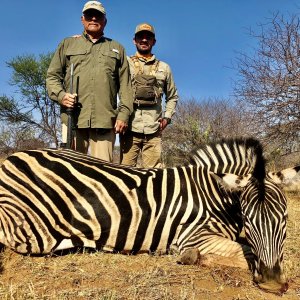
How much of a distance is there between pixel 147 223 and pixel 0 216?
1.15m

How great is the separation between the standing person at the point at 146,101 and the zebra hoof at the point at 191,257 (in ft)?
7.48

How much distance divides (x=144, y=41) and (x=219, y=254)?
3069mm

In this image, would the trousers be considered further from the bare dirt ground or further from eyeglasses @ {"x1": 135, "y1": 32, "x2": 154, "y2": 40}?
the bare dirt ground

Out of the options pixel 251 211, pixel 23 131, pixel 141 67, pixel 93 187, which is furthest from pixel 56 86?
pixel 23 131

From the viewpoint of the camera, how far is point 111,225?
10.1 feet

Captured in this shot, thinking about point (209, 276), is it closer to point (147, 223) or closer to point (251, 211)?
point (251, 211)

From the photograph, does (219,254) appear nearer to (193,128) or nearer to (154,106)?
(154,106)

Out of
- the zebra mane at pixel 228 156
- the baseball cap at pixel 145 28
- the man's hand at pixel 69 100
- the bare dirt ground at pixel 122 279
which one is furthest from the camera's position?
the baseball cap at pixel 145 28

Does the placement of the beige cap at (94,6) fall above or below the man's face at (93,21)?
above

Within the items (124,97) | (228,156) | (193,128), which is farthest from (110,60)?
(193,128)

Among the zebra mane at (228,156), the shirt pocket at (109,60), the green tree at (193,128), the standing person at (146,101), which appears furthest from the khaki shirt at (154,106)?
the green tree at (193,128)

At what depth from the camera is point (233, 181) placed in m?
2.84

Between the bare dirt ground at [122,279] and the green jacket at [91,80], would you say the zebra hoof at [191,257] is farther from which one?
the green jacket at [91,80]

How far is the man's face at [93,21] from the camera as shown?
4402mm
